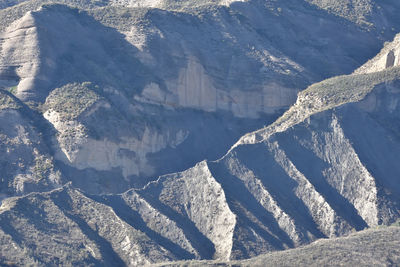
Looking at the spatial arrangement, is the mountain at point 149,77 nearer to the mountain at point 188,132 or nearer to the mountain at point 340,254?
the mountain at point 188,132

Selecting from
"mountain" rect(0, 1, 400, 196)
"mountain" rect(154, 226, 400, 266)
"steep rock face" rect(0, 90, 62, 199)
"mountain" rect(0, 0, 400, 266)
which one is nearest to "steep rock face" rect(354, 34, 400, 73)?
"mountain" rect(0, 0, 400, 266)

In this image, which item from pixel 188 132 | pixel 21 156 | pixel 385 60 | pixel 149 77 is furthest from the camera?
pixel 385 60

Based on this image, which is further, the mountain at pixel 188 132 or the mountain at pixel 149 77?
the mountain at pixel 149 77

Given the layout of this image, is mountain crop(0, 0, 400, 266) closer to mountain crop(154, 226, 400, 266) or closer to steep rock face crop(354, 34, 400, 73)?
steep rock face crop(354, 34, 400, 73)

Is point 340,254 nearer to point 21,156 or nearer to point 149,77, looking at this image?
point 21,156

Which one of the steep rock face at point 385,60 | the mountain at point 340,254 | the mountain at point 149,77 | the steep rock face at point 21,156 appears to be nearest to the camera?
the mountain at point 340,254

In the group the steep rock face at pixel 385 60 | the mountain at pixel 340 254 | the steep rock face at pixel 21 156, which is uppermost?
the steep rock face at pixel 385 60

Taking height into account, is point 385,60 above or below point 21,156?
above

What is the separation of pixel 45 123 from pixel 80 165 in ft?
13.5

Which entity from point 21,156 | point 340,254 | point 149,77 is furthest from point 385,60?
point 21,156

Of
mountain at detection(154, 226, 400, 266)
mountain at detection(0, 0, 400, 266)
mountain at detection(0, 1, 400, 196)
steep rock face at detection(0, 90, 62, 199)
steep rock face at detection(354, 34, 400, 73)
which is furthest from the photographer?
steep rock face at detection(354, 34, 400, 73)

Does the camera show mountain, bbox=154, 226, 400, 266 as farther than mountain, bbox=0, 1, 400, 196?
No

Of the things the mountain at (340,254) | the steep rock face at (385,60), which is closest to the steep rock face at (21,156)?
the mountain at (340,254)

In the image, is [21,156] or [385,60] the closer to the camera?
[21,156]
